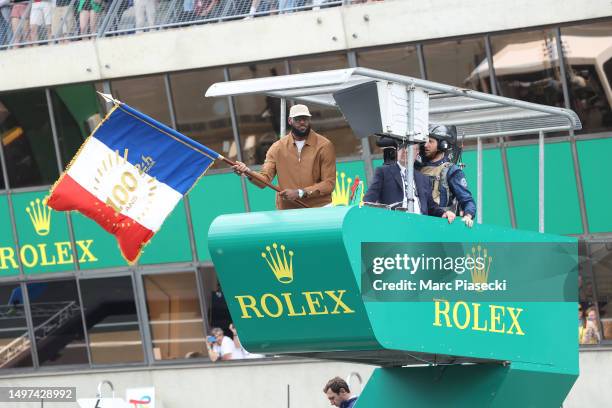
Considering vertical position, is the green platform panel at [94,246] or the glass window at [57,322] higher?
the green platform panel at [94,246]

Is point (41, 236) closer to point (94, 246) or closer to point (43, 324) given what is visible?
point (94, 246)

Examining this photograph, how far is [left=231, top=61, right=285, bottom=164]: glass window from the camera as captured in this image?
28.9m

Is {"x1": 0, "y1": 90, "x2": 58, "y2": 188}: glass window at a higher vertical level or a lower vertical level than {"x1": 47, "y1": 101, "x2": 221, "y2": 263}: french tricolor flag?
higher

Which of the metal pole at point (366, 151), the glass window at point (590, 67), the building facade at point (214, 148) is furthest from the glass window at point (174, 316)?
the glass window at point (590, 67)

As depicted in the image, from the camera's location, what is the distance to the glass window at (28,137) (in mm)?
30625

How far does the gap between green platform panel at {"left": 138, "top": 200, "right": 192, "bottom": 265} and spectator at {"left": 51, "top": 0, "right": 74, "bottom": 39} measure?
371 cm

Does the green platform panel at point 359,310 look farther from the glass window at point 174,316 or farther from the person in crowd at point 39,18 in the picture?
the person in crowd at point 39,18

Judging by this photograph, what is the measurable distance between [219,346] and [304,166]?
15.8 m

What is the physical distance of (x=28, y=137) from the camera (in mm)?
30734

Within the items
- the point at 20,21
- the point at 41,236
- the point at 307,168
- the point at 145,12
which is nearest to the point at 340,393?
the point at 307,168

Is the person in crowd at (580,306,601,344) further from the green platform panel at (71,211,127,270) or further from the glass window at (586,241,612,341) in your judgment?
the green platform panel at (71,211,127,270)

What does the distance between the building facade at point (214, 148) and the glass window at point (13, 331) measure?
0.09ft

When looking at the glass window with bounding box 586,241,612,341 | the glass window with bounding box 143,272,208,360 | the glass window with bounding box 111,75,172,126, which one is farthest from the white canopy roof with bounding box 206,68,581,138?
the glass window with bounding box 143,272,208,360

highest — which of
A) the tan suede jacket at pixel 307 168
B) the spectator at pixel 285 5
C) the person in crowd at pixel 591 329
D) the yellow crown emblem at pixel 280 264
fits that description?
the spectator at pixel 285 5
